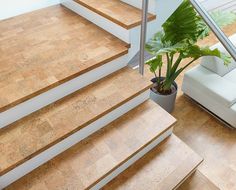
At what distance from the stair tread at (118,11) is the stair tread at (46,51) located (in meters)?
0.17

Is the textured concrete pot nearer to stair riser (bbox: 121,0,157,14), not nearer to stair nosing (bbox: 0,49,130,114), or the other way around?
stair nosing (bbox: 0,49,130,114)

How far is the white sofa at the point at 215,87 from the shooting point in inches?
89.3

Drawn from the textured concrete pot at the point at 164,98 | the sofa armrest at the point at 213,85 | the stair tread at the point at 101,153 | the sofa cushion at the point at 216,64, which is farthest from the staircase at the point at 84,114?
the sofa cushion at the point at 216,64

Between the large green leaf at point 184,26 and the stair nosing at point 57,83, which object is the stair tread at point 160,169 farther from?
the large green leaf at point 184,26

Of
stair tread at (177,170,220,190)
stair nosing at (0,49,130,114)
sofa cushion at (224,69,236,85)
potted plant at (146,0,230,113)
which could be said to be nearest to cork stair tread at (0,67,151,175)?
stair nosing at (0,49,130,114)

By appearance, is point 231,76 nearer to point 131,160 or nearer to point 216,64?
point 216,64

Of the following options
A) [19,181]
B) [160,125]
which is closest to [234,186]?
[160,125]

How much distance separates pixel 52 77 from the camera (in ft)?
5.19

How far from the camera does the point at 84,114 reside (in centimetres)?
155

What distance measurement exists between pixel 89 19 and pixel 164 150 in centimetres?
136

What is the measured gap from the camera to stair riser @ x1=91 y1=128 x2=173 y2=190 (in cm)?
149

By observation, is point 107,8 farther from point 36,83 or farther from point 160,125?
point 160,125

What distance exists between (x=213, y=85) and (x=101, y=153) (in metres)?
1.48

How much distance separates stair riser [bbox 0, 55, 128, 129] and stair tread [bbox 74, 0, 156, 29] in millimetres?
276
